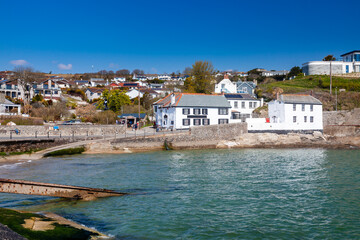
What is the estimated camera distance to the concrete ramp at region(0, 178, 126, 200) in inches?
569

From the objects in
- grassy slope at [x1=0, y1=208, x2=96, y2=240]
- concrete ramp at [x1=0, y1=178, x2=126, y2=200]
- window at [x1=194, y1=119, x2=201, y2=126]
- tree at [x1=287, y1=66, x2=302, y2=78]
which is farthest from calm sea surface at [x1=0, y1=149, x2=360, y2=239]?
tree at [x1=287, y1=66, x2=302, y2=78]

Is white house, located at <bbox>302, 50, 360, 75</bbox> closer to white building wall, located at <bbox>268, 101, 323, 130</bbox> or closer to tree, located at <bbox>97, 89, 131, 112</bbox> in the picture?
white building wall, located at <bbox>268, 101, 323, 130</bbox>

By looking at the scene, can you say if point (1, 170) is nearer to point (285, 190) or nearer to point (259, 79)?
point (285, 190)

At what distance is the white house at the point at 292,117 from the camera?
52.0 m

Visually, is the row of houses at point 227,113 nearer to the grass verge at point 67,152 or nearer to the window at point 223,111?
the window at point 223,111

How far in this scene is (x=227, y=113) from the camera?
183ft

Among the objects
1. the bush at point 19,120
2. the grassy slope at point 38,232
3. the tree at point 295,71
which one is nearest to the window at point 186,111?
the bush at point 19,120

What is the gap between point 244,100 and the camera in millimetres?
62500

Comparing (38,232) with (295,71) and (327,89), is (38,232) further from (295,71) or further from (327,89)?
(295,71)

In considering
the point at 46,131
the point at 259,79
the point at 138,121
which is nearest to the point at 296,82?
A: the point at 259,79

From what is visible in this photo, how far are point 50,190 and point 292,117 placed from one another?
156 ft

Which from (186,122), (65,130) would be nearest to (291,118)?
(186,122)

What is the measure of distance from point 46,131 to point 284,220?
3767cm

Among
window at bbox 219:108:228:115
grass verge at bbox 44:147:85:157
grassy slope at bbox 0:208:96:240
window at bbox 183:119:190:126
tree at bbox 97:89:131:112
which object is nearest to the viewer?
grassy slope at bbox 0:208:96:240
